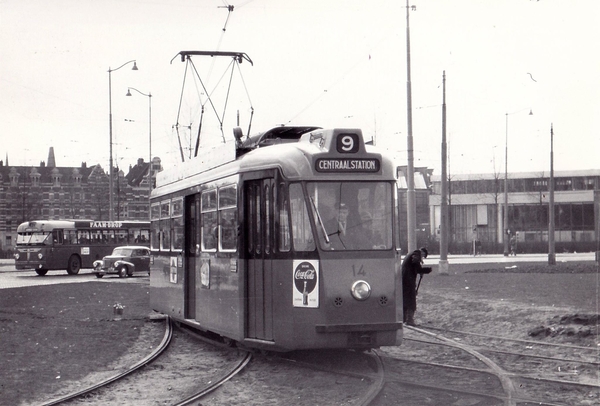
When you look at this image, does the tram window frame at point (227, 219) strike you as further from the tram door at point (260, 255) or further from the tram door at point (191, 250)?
the tram door at point (191, 250)

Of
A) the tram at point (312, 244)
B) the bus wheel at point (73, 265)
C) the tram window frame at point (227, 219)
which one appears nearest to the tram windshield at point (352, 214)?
the tram at point (312, 244)

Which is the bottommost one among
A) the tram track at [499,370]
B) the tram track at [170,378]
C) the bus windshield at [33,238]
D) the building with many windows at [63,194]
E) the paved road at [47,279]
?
the paved road at [47,279]

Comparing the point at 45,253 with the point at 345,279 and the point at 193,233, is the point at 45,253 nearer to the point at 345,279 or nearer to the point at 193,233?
the point at 193,233

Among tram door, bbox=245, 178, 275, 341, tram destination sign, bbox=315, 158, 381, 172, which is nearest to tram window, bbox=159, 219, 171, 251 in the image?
tram door, bbox=245, 178, 275, 341

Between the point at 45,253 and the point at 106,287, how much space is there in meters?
13.0

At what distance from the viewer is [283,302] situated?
11062 millimetres

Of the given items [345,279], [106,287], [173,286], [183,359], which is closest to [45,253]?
[106,287]

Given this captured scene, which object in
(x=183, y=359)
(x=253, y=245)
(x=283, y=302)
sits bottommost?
(x=183, y=359)

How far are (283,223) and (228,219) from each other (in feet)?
5.42

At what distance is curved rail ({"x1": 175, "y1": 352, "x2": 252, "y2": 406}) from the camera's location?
30.6ft

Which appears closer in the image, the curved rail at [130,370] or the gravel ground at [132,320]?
the curved rail at [130,370]

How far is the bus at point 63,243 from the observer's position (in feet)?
143

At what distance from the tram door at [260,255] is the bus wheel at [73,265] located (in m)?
34.9

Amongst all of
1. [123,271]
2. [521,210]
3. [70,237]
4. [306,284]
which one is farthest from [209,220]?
[521,210]
